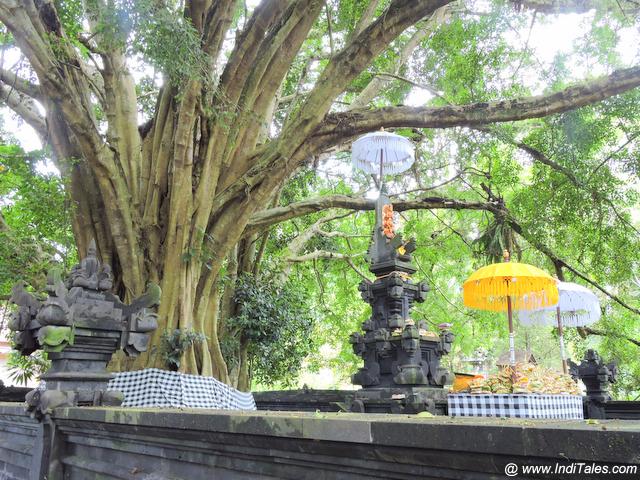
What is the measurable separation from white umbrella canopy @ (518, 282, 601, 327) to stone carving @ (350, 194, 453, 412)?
230cm

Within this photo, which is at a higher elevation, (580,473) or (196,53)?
(196,53)

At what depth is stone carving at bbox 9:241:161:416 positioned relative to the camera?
10.3ft

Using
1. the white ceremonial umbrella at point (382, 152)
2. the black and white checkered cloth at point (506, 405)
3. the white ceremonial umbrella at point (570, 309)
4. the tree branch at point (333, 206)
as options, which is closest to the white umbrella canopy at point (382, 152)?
the white ceremonial umbrella at point (382, 152)

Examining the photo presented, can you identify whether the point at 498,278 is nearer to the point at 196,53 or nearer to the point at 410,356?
the point at 410,356

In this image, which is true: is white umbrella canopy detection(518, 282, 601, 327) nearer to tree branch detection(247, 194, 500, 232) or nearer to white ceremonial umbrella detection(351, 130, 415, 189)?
tree branch detection(247, 194, 500, 232)

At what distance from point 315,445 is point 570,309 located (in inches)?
273

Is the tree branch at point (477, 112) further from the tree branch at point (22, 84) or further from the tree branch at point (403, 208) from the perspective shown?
the tree branch at point (22, 84)

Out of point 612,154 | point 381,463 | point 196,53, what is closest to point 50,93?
point 196,53

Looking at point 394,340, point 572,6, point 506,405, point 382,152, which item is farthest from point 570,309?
point 572,6

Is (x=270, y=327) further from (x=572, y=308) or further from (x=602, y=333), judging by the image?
(x=602, y=333)

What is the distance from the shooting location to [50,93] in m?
5.19

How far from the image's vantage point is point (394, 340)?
19.0 ft

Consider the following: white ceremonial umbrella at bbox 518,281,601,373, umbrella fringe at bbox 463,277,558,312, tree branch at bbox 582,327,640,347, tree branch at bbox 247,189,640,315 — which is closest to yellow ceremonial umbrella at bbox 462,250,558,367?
umbrella fringe at bbox 463,277,558,312

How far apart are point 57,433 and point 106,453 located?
593 millimetres
